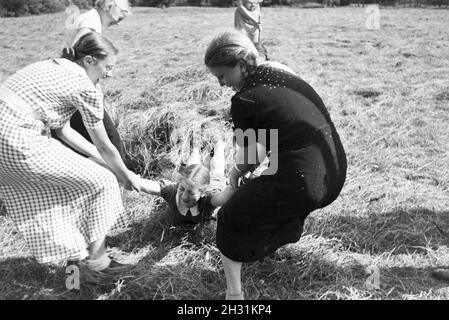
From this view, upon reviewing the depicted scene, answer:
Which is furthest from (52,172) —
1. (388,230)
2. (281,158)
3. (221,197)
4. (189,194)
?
(388,230)

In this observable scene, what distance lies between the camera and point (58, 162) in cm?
227

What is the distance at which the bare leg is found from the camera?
230cm

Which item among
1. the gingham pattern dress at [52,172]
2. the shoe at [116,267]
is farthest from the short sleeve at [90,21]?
the shoe at [116,267]

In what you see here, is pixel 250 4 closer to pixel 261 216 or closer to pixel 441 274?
pixel 441 274

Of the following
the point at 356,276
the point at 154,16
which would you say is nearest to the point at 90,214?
the point at 356,276

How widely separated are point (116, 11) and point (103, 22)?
0.12 m

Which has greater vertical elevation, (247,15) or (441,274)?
(247,15)

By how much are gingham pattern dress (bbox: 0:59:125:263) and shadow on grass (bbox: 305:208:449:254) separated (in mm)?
1367

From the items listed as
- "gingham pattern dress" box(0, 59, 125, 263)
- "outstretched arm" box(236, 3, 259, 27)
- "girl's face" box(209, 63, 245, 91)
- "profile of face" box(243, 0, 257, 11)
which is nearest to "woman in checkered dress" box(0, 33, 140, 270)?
"gingham pattern dress" box(0, 59, 125, 263)

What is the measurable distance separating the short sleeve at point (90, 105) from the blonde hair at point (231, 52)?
0.58m

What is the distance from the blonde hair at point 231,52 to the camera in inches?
78.6

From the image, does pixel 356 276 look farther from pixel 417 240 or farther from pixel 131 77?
pixel 131 77

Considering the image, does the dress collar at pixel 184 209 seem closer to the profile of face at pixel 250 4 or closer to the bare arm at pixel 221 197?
the bare arm at pixel 221 197

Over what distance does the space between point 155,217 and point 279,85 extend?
1597mm
